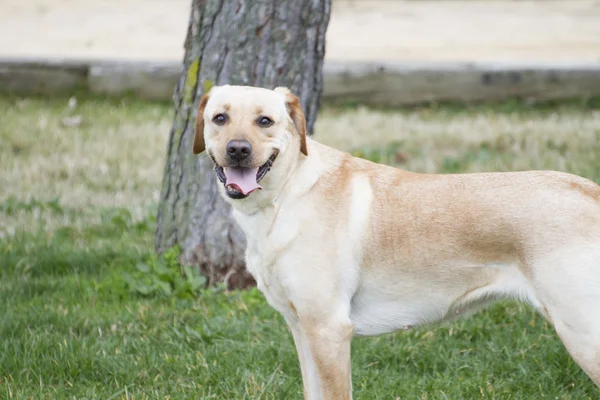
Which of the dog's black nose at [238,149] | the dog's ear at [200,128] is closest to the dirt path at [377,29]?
the dog's ear at [200,128]

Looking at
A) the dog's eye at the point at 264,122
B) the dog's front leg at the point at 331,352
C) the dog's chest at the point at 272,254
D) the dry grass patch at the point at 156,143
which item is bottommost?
the dry grass patch at the point at 156,143

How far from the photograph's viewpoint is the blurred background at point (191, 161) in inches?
170

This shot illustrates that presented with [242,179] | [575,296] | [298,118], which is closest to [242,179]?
[242,179]

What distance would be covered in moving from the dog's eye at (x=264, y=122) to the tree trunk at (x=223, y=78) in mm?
1680

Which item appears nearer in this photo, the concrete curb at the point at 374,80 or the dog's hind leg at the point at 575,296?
the dog's hind leg at the point at 575,296

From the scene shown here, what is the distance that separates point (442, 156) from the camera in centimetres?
859

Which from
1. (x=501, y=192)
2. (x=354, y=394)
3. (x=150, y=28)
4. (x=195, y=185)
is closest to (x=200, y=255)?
(x=195, y=185)

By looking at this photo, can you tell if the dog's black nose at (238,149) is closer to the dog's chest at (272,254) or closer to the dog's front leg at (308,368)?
the dog's chest at (272,254)

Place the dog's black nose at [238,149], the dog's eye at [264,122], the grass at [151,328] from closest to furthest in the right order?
the dog's black nose at [238,149], the dog's eye at [264,122], the grass at [151,328]

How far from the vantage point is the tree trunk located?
5246 mm

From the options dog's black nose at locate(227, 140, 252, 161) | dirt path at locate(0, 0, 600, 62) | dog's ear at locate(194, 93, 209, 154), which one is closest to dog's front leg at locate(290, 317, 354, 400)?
dog's black nose at locate(227, 140, 252, 161)

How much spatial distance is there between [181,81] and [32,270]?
1605 millimetres

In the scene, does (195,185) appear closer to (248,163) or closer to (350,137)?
(248,163)

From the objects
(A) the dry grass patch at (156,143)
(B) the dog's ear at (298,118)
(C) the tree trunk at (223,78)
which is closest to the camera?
(B) the dog's ear at (298,118)
